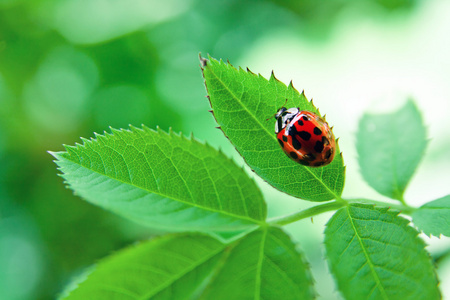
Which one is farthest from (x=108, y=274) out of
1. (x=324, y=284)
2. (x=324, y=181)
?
(x=324, y=284)

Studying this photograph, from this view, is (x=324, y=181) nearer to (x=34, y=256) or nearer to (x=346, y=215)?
(x=346, y=215)

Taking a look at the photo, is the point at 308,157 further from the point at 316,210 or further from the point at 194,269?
the point at 194,269

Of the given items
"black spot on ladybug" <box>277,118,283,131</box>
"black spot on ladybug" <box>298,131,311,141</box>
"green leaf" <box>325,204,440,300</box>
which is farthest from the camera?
"black spot on ladybug" <box>298,131,311,141</box>

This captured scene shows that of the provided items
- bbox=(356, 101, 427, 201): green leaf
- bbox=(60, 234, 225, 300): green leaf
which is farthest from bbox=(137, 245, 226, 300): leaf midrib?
bbox=(356, 101, 427, 201): green leaf

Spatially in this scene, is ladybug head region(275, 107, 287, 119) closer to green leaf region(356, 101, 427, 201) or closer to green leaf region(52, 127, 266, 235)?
green leaf region(52, 127, 266, 235)

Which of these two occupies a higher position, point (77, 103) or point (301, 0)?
point (301, 0)

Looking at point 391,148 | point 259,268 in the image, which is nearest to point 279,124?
point 259,268
